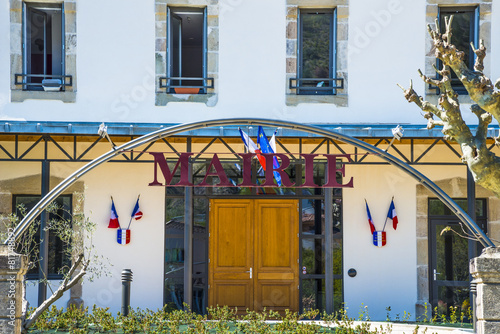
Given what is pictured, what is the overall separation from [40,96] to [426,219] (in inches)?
277

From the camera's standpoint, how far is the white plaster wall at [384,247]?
14.9 metres

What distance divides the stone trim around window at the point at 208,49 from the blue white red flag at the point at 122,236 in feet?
7.47

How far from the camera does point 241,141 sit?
14.8m

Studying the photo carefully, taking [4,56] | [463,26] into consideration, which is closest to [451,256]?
[463,26]

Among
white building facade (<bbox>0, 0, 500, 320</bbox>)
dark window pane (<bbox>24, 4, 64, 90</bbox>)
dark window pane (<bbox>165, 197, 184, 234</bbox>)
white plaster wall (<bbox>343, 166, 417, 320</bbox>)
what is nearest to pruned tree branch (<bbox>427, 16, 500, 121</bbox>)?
white building facade (<bbox>0, 0, 500, 320</bbox>)

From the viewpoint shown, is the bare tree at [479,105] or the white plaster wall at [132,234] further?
the white plaster wall at [132,234]

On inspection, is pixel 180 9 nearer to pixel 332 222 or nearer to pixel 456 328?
pixel 332 222

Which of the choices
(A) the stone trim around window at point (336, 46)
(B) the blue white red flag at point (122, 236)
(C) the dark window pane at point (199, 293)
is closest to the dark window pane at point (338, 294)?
(C) the dark window pane at point (199, 293)

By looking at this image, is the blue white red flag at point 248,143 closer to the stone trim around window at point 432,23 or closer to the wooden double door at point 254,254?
the wooden double door at point 254,254

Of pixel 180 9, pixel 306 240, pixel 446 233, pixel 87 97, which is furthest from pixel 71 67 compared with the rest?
pixel 446 233

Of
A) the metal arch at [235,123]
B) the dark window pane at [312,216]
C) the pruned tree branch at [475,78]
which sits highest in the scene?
the pruned tree branch at [475,78]

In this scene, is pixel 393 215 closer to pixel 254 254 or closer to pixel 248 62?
pixel 254 254

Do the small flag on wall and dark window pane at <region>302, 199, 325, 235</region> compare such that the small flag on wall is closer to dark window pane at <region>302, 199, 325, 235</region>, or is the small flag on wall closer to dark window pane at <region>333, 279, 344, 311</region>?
dark window pane at <region>302, 199, 325, 235</region>

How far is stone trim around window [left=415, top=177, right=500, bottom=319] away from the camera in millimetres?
14917
